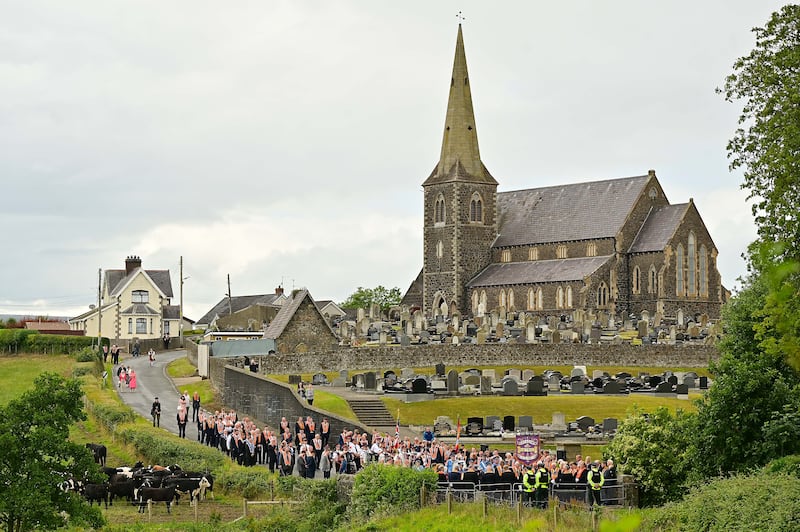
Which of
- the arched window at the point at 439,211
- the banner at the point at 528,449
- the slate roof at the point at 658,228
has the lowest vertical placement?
the banner at the point at 528,449

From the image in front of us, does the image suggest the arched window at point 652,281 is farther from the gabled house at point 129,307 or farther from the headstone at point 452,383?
the headstone at point 452,383

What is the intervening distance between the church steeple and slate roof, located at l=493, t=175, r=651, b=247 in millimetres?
3633

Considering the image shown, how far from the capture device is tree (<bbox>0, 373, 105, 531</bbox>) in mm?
26125

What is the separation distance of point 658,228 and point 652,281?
15.1ft

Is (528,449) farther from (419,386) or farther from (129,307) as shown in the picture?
(129,307)

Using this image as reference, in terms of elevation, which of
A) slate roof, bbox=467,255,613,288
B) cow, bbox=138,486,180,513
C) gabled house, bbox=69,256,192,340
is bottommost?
cow, bbox=138,486,180,513

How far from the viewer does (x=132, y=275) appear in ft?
320

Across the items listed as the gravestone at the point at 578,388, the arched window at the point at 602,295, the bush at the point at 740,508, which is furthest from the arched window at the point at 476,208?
the bush at the point at 740,508

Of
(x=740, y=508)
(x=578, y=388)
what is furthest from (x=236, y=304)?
(x=740, y=508)

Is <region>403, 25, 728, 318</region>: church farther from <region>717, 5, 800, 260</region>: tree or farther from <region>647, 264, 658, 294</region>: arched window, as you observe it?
<region>717, 5, 800, 260</region>: tree

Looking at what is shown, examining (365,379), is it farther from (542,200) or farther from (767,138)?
(542,200)

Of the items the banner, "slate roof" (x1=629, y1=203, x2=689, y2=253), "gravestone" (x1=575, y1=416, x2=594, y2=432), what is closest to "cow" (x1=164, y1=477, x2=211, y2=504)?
the banner

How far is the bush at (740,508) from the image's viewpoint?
24625 millimetres

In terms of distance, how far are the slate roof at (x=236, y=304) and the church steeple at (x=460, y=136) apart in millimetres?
21074
